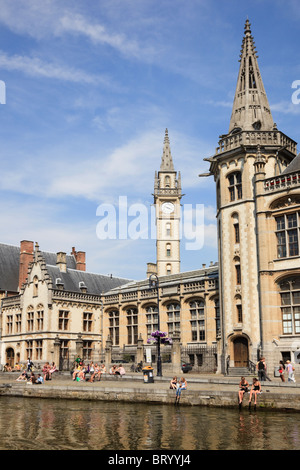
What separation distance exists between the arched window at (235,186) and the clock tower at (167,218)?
37061mm

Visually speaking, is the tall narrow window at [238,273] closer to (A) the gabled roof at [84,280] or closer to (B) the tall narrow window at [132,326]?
(B) the tall narrow window at [132,326]

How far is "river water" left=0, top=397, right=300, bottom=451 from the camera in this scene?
13805 mm

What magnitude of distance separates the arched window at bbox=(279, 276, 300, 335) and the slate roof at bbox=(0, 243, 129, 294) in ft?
92.7

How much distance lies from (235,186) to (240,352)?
12971 mm

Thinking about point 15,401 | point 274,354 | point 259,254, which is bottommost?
point 15,401

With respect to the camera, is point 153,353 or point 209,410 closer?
point 209,410

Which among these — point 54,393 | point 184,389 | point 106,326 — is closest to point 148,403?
point 184,389

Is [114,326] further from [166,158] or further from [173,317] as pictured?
[166,158]

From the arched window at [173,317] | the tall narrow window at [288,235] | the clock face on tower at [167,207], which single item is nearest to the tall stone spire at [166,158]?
the clock face on tower at [167,207]

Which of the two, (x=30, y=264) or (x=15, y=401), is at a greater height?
(x=30, y=264)

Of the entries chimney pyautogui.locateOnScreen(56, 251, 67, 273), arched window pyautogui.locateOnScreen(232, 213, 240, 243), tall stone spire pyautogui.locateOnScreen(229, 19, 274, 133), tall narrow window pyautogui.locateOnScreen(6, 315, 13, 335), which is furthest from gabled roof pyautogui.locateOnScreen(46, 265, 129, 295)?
tall stone spire pyautogui.locateOnScreen(229, 19, 274, 133)

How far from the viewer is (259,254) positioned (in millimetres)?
34719
